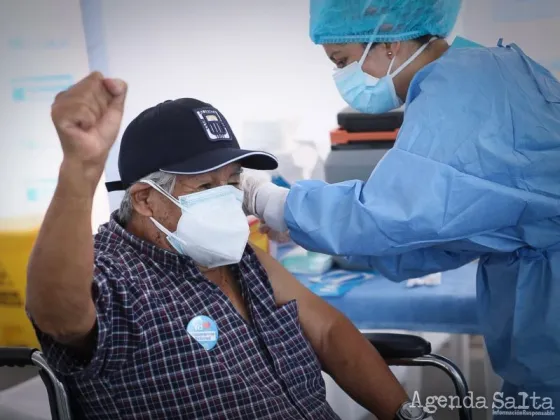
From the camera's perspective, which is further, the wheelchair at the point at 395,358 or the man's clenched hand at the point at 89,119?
the wheelchair at the point at 395,358

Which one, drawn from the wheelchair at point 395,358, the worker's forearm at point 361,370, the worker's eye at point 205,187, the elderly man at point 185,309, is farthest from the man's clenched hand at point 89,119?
the worker's forearm at point 361,370

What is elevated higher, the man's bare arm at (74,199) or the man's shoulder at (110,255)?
the man's bare arm at (74,199)

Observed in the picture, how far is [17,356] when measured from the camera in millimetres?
1812

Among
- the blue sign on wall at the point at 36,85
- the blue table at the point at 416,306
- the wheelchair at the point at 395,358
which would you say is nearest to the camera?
the wheelchair at the point at 395,358

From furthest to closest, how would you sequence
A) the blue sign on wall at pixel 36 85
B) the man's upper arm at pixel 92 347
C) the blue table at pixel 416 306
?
1. the blue sign on wall at pixel 36 85
2. the blue table at pixel 416 306
3. the man's upper arm at pixel 92 347

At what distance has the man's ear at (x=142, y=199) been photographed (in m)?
1.78

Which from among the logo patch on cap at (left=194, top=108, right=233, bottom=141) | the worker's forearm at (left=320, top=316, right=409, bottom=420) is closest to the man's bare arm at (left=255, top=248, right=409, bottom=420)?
the worker's forearm at (left=320, top=316, right=409, bottom=420)

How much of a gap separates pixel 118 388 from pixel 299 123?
1285mm

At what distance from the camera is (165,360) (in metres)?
1.65

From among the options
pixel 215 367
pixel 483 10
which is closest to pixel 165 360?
pixel 215 367

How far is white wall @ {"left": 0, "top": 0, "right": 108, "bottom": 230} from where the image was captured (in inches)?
102

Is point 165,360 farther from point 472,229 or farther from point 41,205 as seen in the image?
point 41,205

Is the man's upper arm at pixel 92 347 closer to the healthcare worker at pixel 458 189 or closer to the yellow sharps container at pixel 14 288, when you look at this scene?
the healthcare worker at pixel 458 189

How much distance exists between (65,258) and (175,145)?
1.67ft
